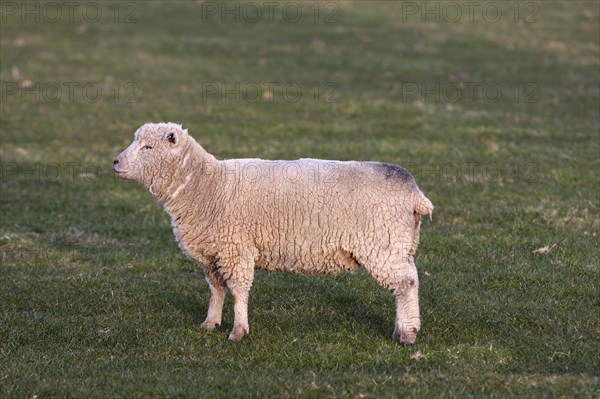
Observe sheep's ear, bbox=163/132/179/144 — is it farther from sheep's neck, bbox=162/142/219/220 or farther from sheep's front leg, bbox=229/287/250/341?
sheep's front leg, bbox=229/287/250/341

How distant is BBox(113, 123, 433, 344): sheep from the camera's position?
8.66 meters

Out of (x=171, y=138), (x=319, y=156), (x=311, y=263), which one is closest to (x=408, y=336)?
(x=311, y=263)

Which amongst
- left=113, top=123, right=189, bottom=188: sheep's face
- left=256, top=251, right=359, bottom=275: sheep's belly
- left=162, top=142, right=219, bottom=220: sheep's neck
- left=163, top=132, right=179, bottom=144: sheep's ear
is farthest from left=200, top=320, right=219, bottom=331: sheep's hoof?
left=163, top=132, right=179, bottom=144: sheep's ear

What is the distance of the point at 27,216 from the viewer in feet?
47.6

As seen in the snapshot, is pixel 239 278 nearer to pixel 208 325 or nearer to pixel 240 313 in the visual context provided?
pixel 240 313

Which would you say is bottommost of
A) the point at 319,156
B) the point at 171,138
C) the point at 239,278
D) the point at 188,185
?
the point at 319,156

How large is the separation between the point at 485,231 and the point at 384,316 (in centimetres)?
372

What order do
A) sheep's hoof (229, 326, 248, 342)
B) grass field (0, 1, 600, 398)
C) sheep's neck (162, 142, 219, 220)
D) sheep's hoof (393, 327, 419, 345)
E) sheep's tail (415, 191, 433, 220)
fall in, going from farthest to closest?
1. sheep's neck (162, 142, 219, 220)
2. sheep's hoof (229, 326, 248, 342)
3. sheep's tail (415, 191, 433, 220)
4. sheep's hoof (393, 327, 419, 345)
5. grass field (0, 1, 600, 398)

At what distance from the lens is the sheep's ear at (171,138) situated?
899 cm

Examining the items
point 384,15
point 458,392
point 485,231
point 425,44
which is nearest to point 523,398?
point 458,392

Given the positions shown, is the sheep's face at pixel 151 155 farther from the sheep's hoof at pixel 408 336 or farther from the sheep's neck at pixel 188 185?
the sheep's hoof at pixel 408 336

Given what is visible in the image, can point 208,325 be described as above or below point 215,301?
below

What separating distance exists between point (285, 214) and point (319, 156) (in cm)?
912

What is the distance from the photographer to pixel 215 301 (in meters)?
9.38
